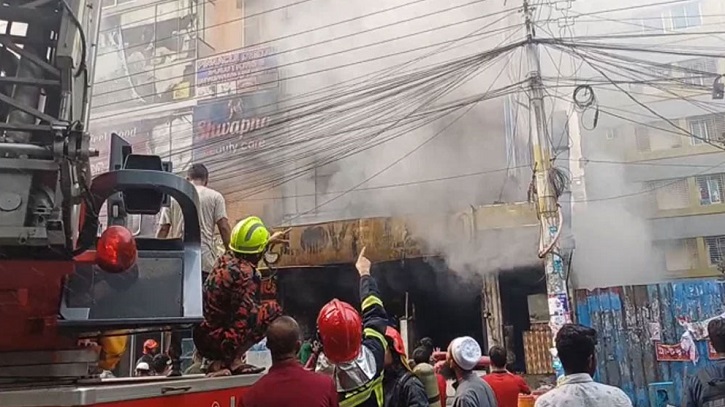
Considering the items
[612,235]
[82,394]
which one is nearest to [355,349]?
[82,394]

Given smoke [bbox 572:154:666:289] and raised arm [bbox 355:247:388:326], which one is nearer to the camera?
raised arm [bbox 355:247:388:326]

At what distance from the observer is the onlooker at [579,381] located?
2164 mm

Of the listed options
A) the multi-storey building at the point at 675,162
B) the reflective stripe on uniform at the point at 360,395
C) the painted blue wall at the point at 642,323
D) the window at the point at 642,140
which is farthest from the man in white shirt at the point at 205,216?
the window at the point at 642,140

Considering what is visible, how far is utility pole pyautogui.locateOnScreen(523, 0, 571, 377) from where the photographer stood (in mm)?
8742

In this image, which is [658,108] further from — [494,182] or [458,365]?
[458,365]

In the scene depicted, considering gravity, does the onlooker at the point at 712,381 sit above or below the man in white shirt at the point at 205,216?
below

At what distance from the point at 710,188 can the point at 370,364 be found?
26142mm

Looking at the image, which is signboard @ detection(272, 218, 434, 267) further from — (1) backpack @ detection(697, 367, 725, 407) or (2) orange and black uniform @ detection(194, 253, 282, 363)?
(1) backpack @ detection(697, 367, 725, 407)

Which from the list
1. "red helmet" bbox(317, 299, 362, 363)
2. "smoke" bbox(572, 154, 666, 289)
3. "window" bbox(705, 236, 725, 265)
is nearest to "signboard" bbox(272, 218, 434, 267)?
"smoke" bbox(572, 154, 666, 289)

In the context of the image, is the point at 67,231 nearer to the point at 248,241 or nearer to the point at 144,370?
the point at 248,241

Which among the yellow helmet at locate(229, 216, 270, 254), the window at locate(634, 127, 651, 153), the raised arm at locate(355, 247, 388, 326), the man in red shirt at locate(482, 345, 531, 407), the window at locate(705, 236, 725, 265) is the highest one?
the window at locate(634, 127, 651, 153)

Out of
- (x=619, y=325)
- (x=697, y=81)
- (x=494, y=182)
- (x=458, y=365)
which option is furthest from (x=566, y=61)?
(x=458, y=365)

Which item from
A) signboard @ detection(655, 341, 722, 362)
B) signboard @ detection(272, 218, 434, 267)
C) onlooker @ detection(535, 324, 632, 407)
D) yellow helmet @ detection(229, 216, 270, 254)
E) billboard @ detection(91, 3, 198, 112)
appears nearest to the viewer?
onlooker @ detection(535, 324, 632, 407)

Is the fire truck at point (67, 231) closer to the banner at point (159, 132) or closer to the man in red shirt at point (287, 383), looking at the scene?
the man in red shirt at point (287, 383)
